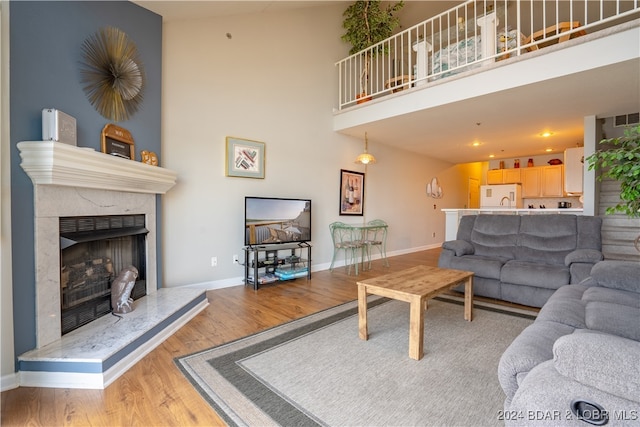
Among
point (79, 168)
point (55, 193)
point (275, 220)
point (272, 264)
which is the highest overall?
point (79, 168)

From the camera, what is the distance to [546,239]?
3.41m

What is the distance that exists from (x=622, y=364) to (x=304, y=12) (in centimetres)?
518

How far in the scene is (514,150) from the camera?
626 cm

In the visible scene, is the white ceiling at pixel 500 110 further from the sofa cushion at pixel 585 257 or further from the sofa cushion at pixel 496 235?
the sofa cushion at pixel 585 257

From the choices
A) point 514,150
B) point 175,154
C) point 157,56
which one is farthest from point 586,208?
point 157,56

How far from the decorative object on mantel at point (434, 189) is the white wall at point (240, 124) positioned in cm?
255

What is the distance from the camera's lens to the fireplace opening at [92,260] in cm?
210

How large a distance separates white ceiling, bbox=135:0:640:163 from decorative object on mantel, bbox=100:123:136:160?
126cm

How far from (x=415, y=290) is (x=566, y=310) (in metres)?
0.83

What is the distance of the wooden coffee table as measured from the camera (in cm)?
196

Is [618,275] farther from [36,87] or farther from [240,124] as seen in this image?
[36,87]

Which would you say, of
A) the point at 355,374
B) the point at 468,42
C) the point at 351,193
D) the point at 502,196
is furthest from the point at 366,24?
the point at 502,196

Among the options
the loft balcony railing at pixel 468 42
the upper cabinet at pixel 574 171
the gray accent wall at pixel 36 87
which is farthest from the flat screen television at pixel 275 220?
the upper cabinet at pixel 574 171

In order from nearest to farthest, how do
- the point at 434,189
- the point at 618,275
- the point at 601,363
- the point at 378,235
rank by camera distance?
the point at 601,363 → the point at 618,275 → the point at 378,235 → the point at 434,189
